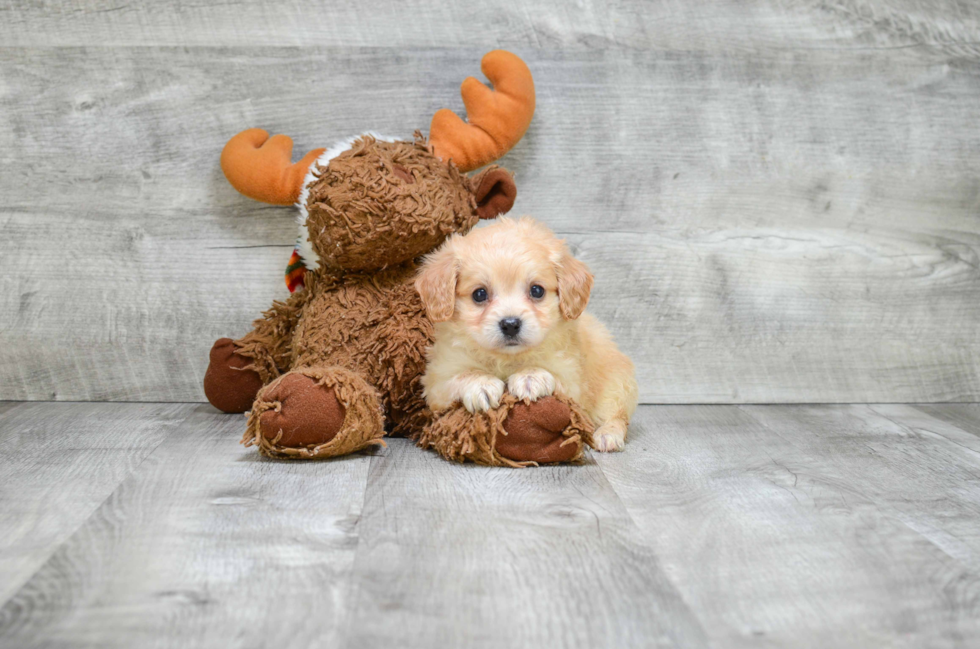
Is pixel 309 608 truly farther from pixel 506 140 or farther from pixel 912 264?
pixel 912 264

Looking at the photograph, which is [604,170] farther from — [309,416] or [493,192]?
[309,416]

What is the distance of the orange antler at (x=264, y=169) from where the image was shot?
173 cm

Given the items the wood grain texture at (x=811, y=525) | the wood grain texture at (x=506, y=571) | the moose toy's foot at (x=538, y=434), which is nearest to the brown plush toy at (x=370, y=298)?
the moose toy's foot at (x=538, y=434)

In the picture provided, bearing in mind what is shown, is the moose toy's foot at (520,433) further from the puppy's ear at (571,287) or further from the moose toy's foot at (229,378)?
the moose toy's foot at (229,378)

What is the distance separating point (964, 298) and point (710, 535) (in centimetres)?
139

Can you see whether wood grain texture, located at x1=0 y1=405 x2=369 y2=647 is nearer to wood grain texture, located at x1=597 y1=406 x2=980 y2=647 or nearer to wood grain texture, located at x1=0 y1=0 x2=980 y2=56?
wood grain texture, located at x1=597 y1=406 x2=980 y2=647

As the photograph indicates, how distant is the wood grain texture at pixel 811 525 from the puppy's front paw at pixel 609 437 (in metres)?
0.04

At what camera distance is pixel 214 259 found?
193cm

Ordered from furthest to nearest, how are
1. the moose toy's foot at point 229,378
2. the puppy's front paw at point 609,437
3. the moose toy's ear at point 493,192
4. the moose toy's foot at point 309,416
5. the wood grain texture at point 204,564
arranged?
1. the moose toy's foot at point 229,378
2. the moose toy's ear at point 493,192
3. the puppy's front paw at point 609,437
4. the moose toy's foot at point 309,416
5. the wood grain texture at point 204,564

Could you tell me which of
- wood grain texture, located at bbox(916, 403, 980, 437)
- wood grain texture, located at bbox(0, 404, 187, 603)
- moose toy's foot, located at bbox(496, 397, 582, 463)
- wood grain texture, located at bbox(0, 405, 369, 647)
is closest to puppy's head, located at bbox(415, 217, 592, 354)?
moose toy's foot, located at bbox(496, 397, 582, 463)

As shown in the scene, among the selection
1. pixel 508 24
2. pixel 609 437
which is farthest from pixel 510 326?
pixel 508 24

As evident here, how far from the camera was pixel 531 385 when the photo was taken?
1.40 m

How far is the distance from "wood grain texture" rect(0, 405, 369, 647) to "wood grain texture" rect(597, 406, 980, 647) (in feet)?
1.39

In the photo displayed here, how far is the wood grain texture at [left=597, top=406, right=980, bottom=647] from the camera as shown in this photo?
85 centimetres
